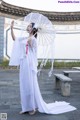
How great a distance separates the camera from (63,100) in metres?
8.02

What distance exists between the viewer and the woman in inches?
254

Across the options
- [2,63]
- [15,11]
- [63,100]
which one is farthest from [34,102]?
[15,11]

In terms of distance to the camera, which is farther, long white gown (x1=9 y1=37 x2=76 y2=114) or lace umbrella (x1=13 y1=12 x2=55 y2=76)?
lace umbrella (x1=13 y1=12 x2=55 y2=76)

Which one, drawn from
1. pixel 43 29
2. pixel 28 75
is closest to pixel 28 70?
pixel 28 75

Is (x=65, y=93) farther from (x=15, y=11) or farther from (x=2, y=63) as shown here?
(x=15, y=11)

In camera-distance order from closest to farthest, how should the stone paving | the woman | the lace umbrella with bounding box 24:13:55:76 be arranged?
the stone paving < the woman < the lace umbrella with bounding box 24:13:55:76

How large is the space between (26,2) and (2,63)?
4.02 m

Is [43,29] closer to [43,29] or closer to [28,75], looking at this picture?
[43,29]

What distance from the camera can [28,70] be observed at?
6.45 metres

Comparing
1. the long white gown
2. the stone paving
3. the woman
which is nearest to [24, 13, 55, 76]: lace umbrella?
the woman

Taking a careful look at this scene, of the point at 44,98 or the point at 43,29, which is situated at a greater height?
the point at 43,29

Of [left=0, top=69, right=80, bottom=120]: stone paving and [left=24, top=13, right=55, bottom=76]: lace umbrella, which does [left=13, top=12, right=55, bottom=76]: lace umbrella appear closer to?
[left=24, top=13, right=55, bottom=76]: lace umbrella

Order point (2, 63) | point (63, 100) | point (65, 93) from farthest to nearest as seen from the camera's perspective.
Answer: point (2, 63) < point (65, 93) < point (63, 100)

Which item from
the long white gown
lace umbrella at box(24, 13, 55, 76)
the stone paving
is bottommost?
the stone paving
